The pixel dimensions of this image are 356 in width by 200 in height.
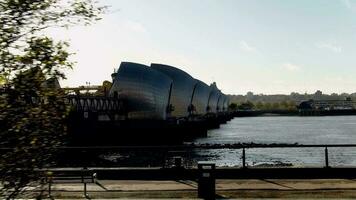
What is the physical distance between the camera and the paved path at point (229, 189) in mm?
14109

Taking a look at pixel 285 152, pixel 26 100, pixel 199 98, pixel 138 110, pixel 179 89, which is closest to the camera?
pixel 26 100

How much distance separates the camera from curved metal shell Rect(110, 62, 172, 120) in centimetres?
12369

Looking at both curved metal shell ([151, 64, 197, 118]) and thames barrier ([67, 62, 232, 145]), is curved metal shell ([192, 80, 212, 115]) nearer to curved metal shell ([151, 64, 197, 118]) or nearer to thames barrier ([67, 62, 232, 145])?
thames barrier ([67, 62, 232, 145])

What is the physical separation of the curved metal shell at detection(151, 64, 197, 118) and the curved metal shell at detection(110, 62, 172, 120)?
1590 cm

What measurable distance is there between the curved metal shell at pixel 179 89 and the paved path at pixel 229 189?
411ft

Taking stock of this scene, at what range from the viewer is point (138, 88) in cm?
12469

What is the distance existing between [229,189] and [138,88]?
110366 millimetres

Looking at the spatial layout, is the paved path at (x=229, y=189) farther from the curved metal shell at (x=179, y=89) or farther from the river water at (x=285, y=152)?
the curved metal shell at (x=179, y=89)

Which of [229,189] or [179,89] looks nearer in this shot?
[229,189]

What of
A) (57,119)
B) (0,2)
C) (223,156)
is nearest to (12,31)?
(0,2)

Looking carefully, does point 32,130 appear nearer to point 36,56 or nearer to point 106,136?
point 36,56

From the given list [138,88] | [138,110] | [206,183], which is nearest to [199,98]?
[138,110]

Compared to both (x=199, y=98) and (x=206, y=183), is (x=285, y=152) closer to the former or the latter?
(x=206, y=183)

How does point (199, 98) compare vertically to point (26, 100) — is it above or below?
above
